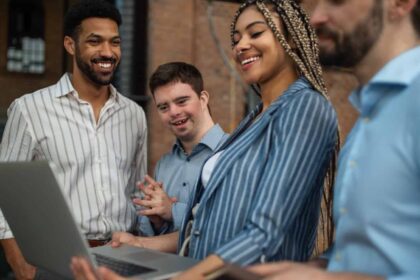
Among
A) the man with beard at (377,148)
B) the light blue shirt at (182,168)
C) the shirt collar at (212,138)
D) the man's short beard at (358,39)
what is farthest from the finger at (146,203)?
the man's short beard at (358,39)

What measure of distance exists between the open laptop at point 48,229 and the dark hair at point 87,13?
1.24 meters

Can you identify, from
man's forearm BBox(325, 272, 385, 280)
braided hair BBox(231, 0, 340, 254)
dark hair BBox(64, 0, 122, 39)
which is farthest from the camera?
dark hair BBox(64, 0, 122, 39)

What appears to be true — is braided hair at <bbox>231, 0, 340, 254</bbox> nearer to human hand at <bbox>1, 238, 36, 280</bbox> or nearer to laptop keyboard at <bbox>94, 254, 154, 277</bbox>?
laptop keyboard at <bbox>94, 254, 154, 277</bbox>

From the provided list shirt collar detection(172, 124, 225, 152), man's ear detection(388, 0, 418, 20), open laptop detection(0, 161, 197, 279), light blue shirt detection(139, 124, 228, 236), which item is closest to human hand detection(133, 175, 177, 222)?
light blue shirt detection(139, 124, 228, 236)

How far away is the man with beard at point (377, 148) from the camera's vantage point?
4.46 ft

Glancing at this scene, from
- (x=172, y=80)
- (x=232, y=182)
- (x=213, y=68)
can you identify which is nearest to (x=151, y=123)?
(x=213, y=68)

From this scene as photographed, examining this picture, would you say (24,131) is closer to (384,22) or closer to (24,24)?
(384,22)

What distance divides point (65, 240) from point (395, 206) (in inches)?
33.5

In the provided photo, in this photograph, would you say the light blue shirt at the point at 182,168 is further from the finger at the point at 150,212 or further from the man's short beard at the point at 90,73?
the man's short beard at the point at 90,73

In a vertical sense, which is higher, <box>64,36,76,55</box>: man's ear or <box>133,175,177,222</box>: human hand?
<box>64,36,76,55</box>: man's ear

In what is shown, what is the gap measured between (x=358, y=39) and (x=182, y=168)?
1.65 meters

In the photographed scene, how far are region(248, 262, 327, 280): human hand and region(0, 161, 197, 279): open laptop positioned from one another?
37cm

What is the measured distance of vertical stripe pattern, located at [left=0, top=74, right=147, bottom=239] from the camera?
2920 millimetres

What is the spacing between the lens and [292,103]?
6.35 ft
